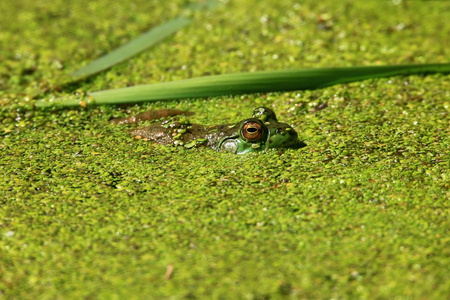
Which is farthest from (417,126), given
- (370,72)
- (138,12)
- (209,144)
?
(138,12)

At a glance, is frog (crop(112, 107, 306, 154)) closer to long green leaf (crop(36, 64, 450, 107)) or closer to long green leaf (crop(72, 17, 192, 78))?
long green leaf (crop(36, 64, 450, 107))

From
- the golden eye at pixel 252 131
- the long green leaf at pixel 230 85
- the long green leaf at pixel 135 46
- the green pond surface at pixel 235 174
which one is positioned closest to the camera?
the green pond surface at pixel 235 174

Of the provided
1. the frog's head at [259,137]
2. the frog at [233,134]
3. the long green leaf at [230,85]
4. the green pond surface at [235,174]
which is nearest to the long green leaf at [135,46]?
the green pond surface at [235,174]

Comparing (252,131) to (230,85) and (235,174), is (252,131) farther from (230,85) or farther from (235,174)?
(230,85)

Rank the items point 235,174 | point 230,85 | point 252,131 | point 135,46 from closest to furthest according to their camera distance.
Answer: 1. point 235,174
2. point 252,131
3. point 230,85
4. point 135,46

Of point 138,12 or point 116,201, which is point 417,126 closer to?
point 116,201

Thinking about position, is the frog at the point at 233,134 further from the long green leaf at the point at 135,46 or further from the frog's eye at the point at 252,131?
the long green leaf at the point at 135,46

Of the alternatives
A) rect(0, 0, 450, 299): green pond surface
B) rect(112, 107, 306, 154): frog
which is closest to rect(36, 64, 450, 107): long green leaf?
rect(0, 0, 450, 299): green pond surface

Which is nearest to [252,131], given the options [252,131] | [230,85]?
[252,131]
